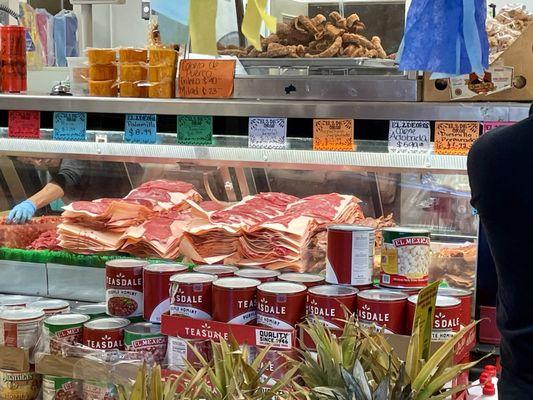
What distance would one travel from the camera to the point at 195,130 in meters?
2.29

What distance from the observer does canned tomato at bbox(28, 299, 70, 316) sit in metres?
2.13

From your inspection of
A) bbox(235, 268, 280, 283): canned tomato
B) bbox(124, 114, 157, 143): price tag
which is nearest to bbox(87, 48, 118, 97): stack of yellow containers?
bbox(124, 114, 157, 143): price tag

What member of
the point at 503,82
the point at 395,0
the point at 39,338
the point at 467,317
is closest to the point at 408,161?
the point at 503,82

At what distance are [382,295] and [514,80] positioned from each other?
2.32ft

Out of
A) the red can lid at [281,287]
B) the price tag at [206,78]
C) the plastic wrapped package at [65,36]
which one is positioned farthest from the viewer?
the plastic wrapped package at [65,36]

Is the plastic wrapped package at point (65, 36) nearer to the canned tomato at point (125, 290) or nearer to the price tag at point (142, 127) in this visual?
the price tag at point (142, 127)

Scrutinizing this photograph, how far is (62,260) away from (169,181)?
24.0 inches

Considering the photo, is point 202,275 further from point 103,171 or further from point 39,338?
point 103,171

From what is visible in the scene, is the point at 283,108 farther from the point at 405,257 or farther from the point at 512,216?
the point at 512,216

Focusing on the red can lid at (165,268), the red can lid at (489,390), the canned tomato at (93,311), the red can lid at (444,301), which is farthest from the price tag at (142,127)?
the red can lid at (489,390)

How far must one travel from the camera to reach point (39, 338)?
2.00 m

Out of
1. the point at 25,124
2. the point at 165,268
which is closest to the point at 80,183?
the point at 25,124

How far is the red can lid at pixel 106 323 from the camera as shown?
77.4 inches

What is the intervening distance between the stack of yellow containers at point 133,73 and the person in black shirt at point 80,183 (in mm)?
534
